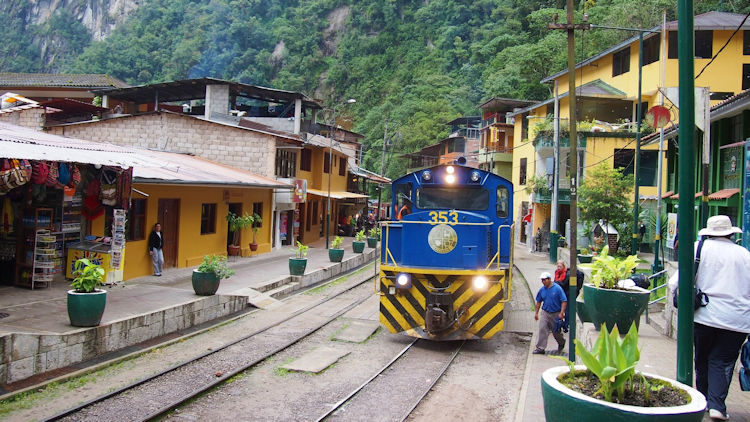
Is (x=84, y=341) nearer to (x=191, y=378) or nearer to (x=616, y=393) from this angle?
(x=191, y=378)

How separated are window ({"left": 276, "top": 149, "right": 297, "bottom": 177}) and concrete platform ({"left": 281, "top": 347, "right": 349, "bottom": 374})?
54.1 ft

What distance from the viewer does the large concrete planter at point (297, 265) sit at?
17.7m

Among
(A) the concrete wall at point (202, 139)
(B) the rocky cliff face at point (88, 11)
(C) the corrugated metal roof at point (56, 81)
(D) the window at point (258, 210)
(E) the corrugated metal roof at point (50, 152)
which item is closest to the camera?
(E) the corrugated metal roof at point (50, 152)

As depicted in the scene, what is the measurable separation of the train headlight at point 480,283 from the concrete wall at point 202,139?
16.1 m

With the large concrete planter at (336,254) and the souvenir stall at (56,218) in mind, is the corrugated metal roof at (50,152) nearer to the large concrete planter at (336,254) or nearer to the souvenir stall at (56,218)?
the souvenir stall at (56,218)

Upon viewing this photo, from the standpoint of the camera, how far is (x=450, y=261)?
1035 centimetres

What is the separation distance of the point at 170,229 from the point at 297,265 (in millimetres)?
4125

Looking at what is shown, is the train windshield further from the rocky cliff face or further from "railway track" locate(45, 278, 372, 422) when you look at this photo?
the rocky cliff face

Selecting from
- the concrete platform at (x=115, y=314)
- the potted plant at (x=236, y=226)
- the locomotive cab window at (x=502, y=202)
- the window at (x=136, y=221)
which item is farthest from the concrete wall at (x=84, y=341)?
the potted plant at (x=236, y=226)

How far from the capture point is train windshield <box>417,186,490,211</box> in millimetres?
11039

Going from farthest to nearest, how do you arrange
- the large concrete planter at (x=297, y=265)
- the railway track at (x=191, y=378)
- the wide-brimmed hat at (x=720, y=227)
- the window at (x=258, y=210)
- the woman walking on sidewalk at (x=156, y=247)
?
the window at (x=258, y=210) → the large concrete planter at (x=297, y=265) → the woman walking on sidewalk at (x=156, y=247) → the railway track at (x=191, y=378) → the wide-brimmed hat at (x=720, y=227)

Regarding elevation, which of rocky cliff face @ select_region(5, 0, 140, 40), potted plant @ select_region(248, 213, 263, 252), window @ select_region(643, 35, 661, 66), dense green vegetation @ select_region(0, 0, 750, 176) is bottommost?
potted plant @ select_region(248, 213, 263, 252)

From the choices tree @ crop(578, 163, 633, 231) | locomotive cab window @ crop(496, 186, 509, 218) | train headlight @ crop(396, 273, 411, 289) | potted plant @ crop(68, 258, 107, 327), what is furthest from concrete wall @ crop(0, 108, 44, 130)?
tree @ crop(578, 163, 633, 231)

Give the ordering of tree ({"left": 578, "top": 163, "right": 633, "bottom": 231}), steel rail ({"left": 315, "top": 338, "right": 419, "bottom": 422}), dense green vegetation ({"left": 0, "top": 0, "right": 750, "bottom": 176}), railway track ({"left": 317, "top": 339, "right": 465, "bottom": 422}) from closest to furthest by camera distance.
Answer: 1. steel rail ({"left": 315, "top": 338, "right": 419, "bottom": 422})
2. railway track ({"left": 317, "top": 339, "right": 465, "bottom": 422})
3. tree ({"left": 578, "top": 163, "right": 633, "bottom": 231})
4. dense green vegetation ({"left": 0, "top": 0, "right": 750, "bottom": 176})
